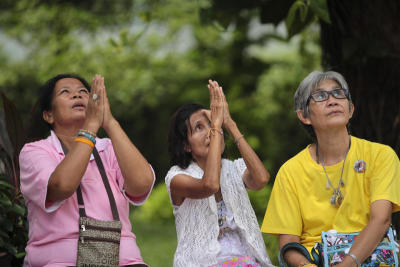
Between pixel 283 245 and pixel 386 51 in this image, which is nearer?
pixel 283 245

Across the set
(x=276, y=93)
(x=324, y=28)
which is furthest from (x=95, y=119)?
(x=276, y=93)

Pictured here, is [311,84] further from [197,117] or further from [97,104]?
[97,104]

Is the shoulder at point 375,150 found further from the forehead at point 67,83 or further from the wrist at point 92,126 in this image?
the forehead at point 67,83

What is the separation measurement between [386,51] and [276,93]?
24.7 feet

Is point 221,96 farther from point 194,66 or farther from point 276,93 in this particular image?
point 194,66

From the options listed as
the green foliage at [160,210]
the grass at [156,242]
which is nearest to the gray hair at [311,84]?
the grass at [156,242]

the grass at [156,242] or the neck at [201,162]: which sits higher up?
the neck at [201,162]

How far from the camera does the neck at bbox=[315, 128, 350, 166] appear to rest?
3.01m

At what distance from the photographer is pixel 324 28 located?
14.3ft

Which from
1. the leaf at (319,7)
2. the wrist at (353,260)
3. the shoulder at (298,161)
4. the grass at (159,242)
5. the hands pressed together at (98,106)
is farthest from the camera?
the grass at (159,242)

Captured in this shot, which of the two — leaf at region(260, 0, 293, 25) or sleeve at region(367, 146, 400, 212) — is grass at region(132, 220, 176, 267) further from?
sleeve at region(367, 146, 400, 212)

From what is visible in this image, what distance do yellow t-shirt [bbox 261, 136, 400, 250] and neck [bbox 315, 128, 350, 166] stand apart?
42mm

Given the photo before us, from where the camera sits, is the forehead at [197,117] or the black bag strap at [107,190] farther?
the forehead at [197,117]

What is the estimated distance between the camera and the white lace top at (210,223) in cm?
309
